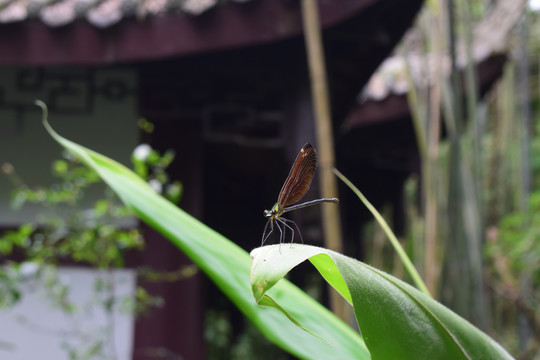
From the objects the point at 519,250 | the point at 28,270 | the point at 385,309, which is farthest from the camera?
the point at 519,250

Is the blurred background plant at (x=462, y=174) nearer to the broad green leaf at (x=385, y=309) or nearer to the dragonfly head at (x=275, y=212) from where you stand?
the dragonfly head at (x=275, y=212)

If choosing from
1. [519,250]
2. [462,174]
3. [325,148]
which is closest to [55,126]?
[325,148]

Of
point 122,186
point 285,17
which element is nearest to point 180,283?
point 285,17

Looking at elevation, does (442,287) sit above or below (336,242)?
below

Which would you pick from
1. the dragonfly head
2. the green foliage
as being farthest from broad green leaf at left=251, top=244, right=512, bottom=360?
the green foliage

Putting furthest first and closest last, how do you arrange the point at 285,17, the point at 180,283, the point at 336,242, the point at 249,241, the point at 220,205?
the point at 249,241, the point at 220,205, the point at 180,283, the point at 285,17, the point at 336,242

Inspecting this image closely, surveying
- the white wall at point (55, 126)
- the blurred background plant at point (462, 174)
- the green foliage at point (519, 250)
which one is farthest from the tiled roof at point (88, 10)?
the green foliage at point (519, 250)

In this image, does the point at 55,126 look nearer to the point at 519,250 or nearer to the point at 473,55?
the point at 473,55

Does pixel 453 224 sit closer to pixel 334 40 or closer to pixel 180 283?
pixel 334 40
